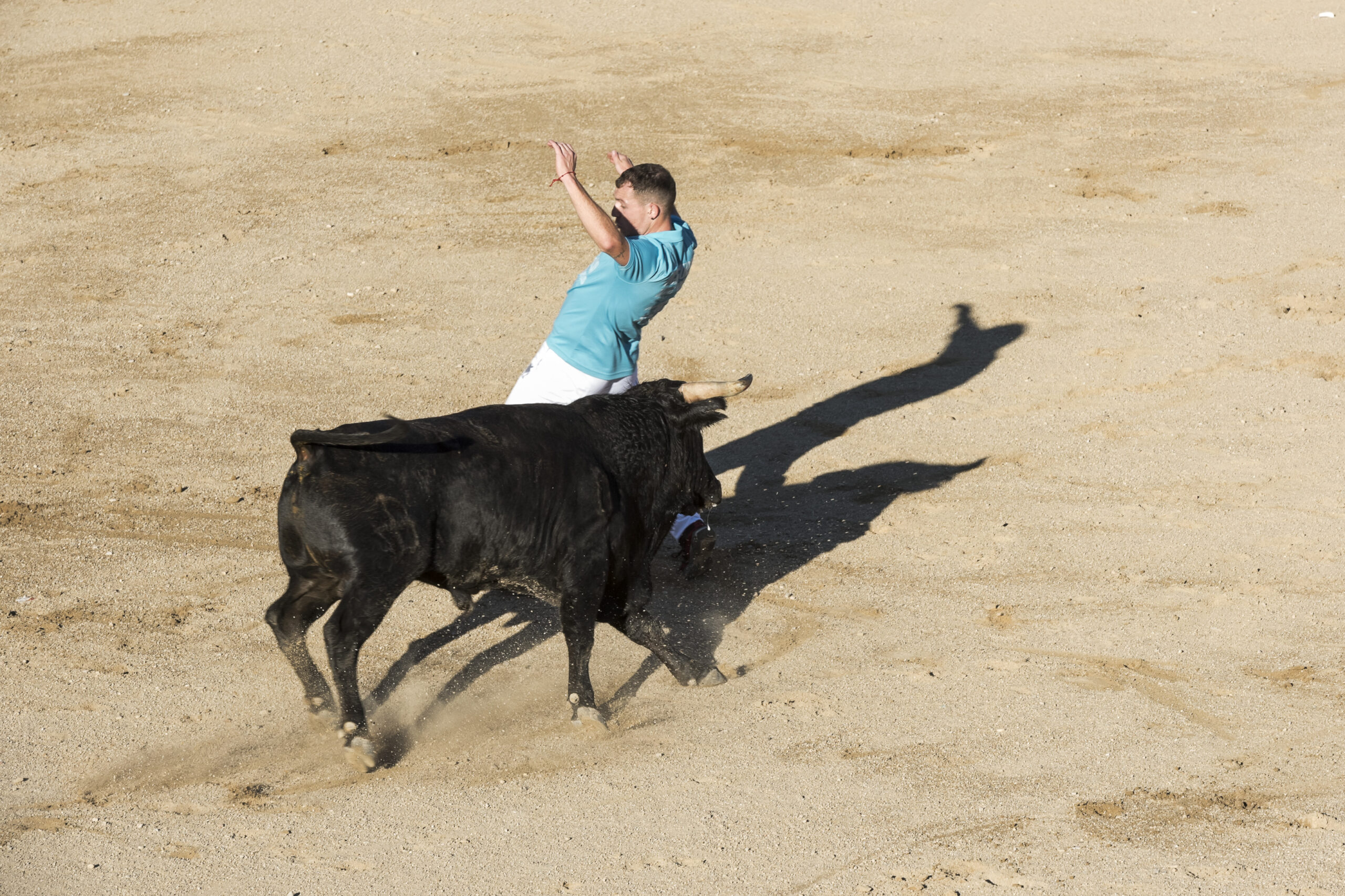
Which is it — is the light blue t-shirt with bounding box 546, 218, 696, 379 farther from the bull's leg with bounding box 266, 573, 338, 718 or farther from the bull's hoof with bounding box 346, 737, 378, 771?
the bull's hoof with bounding box 346, 737, 378, 771

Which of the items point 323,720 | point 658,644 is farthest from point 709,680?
point 323,720

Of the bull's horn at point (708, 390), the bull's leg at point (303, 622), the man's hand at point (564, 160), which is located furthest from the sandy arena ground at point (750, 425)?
the man's hand at point (564, 160)

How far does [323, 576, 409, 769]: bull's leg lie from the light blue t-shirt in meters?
1.76

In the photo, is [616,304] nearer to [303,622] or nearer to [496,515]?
[496,515]

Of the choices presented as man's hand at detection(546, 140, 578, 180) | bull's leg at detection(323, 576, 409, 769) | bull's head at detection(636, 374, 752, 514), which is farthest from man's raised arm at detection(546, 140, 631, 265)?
bull's leg at detection(323, 576, 409, 769)

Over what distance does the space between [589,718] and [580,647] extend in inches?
12.1

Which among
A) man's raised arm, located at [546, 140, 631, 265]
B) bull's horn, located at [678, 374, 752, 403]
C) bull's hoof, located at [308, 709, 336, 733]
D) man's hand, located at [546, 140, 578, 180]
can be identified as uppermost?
man's hand, located at [546, 140, 578, 180]

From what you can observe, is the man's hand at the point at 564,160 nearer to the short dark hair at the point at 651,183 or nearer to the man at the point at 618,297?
the man at the point at 618,297

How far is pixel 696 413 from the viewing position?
633cm

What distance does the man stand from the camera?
6547 millimetres

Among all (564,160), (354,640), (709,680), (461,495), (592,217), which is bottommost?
(709,680)

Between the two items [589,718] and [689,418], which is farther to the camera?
[689,418]

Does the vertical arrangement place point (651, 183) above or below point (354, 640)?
above

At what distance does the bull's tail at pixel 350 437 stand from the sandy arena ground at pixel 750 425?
1390 millimetres
